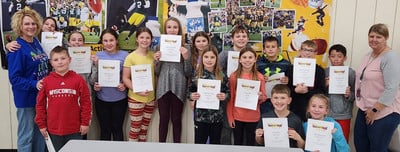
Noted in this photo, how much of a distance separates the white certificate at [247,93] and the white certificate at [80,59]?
1.37 m

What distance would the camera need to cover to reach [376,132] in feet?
10.7

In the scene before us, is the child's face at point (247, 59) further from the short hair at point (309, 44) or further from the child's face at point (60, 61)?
the child's face at point (60, 61)

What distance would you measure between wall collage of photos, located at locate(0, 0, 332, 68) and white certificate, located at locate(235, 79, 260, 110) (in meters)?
0.62

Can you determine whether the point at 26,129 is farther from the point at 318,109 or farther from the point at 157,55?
the point at 318,109

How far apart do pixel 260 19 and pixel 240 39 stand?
384mm

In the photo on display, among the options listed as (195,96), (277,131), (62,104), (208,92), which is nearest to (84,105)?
(62,104)

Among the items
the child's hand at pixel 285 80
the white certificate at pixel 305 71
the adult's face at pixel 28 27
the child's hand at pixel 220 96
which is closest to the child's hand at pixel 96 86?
the adult's face at pixel 28 27

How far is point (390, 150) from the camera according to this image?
3682 mm

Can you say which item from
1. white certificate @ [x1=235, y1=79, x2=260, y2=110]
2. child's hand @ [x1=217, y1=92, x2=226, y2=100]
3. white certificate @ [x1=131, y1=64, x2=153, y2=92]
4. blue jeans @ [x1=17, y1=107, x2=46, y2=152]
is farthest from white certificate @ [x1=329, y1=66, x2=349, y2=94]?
blue jeans @ [x1=17, y1=107, x2=46, y2=152]

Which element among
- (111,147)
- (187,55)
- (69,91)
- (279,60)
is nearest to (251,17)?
(279,60)

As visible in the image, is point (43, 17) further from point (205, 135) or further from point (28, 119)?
point (205, 135)

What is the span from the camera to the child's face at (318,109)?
2.85m

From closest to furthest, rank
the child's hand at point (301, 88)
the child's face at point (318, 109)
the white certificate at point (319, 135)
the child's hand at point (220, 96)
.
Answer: the white certificate at point (319, 135) → the child's face at point (318, 109) → the child's hand at point (220, 96) → the child's hand at point (301, 88)

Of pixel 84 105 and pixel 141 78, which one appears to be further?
pixel 141 78
